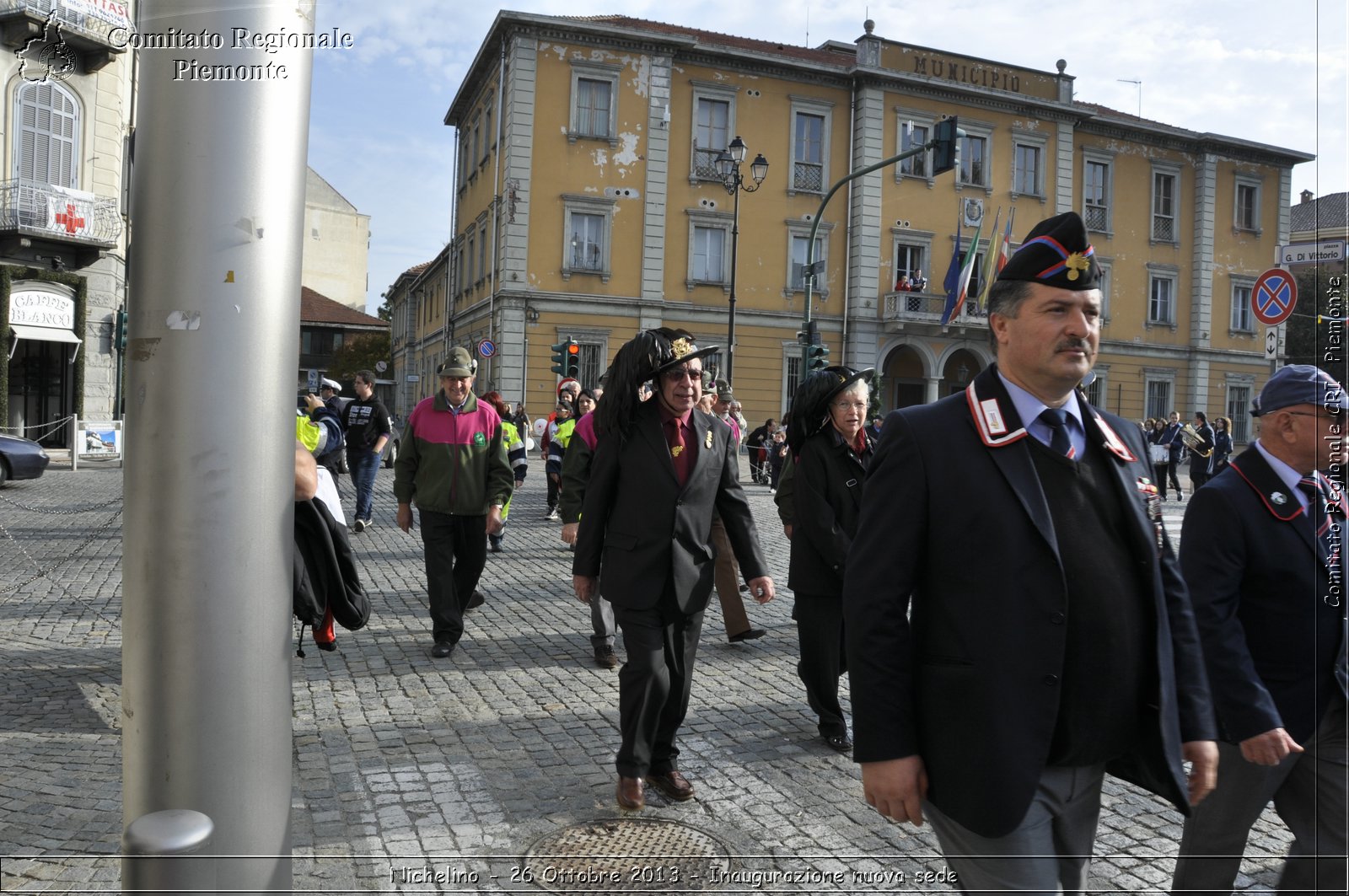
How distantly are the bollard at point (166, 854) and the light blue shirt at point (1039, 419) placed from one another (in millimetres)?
1927

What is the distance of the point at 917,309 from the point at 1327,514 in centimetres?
3381

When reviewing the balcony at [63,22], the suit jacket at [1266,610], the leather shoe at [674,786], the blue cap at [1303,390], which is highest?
the balcony at [63,22]

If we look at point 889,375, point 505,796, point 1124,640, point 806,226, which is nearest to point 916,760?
point 1124,640

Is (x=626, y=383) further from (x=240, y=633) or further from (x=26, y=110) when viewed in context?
(x=26, y=110)

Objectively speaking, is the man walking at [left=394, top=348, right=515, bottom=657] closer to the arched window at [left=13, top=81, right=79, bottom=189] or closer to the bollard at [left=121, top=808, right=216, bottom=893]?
the bollard at [left=121, top=808, right=216, bottom=893]

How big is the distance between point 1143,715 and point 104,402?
29.2 meters

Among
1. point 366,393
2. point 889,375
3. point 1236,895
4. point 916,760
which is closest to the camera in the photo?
point 916,760

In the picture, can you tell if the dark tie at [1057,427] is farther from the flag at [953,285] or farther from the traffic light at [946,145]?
the flag at [953,285]

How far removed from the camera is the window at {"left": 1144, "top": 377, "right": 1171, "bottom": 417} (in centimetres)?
4094

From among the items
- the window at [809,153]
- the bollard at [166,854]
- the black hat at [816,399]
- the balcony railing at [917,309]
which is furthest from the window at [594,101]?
the bollard at [166,854]

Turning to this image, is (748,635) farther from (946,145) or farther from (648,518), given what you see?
(946,145)

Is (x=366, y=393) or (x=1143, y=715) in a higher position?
(x=366, y=393)

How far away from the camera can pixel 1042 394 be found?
2406mm

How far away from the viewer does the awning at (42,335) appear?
81.3 ft
